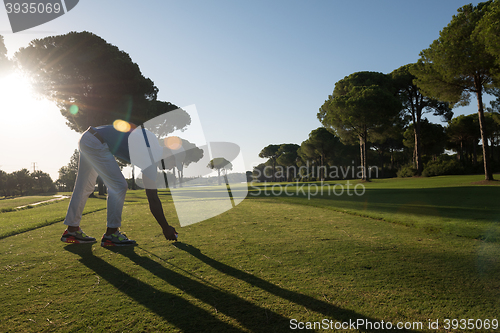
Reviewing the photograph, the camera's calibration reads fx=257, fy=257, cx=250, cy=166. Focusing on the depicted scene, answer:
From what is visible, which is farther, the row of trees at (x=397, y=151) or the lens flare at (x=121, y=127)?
the row of trees at (x=397, y=151)

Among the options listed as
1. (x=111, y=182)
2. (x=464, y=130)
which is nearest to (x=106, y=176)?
(x=111, y=182)

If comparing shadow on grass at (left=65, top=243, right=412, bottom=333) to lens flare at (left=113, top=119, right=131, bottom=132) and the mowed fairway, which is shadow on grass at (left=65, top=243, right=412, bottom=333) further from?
lens flare at (left=113, top=119, right=131, bottom=132)

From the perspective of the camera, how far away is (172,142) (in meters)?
4.13

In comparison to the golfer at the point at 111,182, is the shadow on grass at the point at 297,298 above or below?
below

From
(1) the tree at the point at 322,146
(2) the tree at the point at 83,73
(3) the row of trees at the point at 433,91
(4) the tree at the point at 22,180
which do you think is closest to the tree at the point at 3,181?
(4) the tree at the point at 22,180

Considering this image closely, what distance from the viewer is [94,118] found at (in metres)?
22.6

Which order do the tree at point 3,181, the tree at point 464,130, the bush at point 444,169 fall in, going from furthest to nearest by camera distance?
the tree at point 3,181, the tree at point 464,130, the bush at point 444,169

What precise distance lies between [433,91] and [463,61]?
315 centimetres

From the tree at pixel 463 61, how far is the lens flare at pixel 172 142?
1874 cm

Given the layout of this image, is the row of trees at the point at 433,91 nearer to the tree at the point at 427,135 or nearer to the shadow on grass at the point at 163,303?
the tree at the point at 427,135

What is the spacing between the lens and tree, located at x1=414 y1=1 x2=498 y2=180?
50.0 ft

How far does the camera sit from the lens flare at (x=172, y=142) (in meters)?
3.98

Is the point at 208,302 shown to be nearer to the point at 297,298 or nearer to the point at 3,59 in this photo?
the point at 297,298

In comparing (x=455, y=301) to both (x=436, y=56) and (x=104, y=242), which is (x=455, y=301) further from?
(x=436, y=56)
